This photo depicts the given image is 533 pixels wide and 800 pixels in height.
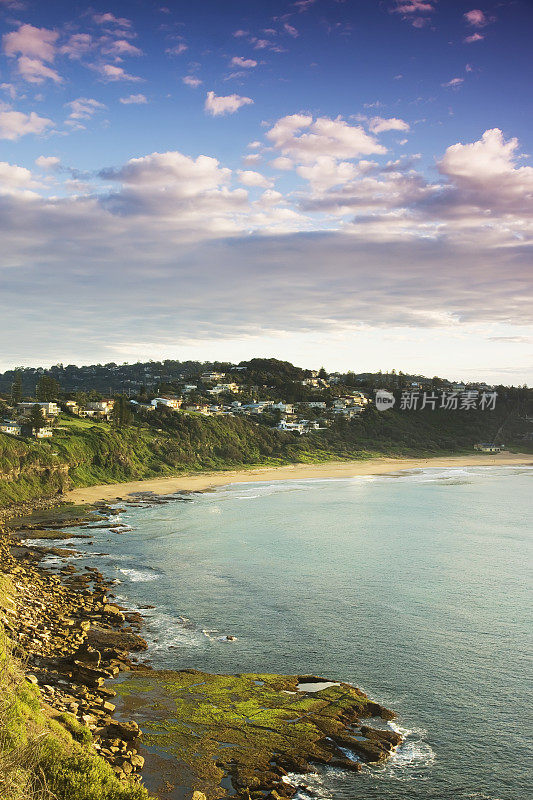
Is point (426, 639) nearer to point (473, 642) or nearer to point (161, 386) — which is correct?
point (473, 642)

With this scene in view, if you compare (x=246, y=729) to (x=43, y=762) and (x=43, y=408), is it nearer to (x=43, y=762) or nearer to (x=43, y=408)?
(x=43, y=762)

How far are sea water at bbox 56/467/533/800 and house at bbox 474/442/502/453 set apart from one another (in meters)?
66.3

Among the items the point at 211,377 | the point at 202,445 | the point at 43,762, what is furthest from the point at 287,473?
the point at 43,762

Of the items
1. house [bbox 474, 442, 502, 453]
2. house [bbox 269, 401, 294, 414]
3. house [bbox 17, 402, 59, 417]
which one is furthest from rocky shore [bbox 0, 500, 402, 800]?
house [bbox 474, 442, 502, 453]

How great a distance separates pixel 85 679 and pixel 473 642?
1716cm

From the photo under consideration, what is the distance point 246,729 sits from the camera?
18.9 metres

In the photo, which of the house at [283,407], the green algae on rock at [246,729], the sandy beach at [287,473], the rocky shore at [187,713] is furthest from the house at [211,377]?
the green algae on rock at [246,729]

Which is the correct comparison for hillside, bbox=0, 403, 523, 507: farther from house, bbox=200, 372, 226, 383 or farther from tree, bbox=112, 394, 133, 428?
house, bbox=200, 372, 226, 383

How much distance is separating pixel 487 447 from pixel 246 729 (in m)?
119

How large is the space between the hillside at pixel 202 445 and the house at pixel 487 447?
2.23m

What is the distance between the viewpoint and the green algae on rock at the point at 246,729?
54.6 feet

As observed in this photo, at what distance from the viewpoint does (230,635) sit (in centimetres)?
2694

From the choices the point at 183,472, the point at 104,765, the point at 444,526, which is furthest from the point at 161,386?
the point at 104,765

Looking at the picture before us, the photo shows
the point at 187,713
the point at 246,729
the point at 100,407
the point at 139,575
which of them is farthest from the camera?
the point at 100,407
